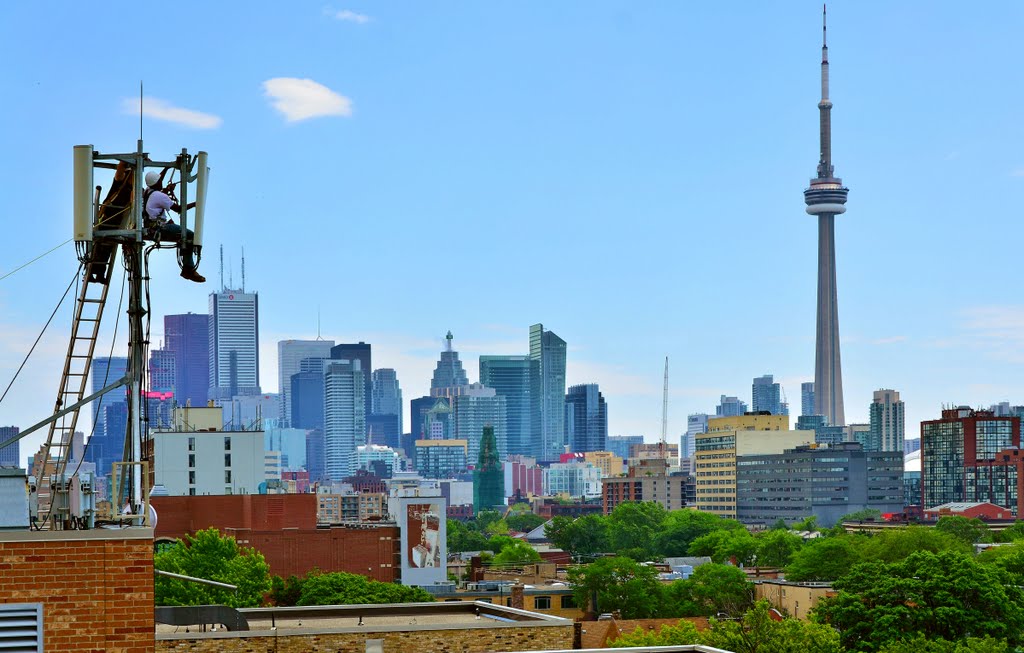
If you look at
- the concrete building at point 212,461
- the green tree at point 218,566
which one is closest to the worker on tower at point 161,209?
the green tree at point 218,566

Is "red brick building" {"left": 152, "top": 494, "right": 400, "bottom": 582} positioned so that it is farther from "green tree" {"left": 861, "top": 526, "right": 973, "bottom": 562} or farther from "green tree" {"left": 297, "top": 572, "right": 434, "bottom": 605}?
"green tree" {"left": 861, "top": 526, "right": 973, "bottom": 562}

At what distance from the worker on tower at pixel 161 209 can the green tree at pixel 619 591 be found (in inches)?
4325

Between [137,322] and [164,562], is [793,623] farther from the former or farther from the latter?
[137,322]

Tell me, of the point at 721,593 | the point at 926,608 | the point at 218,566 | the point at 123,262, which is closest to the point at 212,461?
the point at 721,593

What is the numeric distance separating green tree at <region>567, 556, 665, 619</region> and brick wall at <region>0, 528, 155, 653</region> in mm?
111193

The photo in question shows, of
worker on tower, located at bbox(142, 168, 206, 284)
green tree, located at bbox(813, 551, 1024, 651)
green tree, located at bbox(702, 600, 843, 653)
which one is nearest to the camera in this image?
worker on tower, located at bbox(142, 168, 206, 284)

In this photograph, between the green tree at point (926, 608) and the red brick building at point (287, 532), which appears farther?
the red brick building at point (287, 532)

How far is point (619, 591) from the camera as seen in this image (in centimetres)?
12550

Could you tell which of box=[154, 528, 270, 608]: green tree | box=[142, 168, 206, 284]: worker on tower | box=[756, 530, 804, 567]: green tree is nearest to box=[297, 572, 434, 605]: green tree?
box=[154, 528, 270, 608]: green tree

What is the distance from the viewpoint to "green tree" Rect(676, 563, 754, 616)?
405 ft

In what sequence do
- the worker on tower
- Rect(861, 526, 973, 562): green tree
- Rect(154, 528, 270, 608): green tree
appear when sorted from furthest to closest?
1. Rect(861, 526, 973, 562): green tree
2. Rect(154, 528, 270, 608): green tree
3. the worker on tower

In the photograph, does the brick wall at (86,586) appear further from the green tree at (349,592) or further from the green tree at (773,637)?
the green tree at (349,592)

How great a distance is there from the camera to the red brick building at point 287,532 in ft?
420

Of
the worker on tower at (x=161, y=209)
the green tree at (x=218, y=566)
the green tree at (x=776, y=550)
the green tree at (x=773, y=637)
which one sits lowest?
the green tree at (x=776, y=550)
